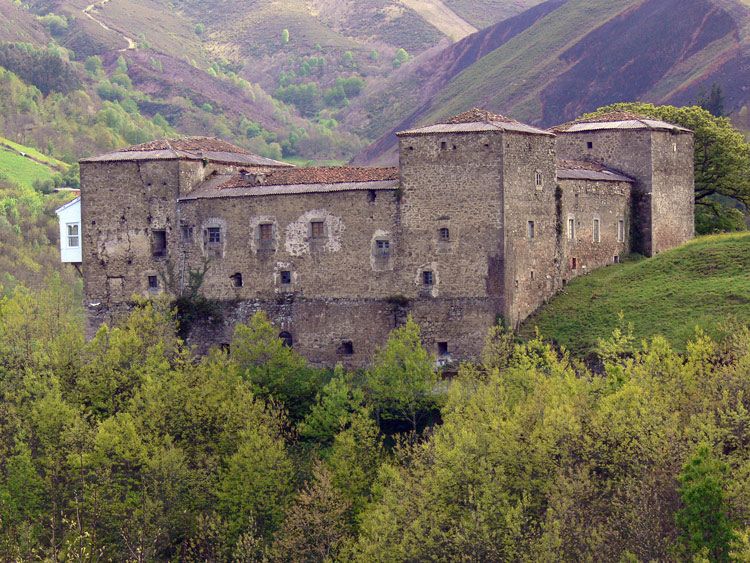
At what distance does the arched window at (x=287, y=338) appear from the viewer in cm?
6794

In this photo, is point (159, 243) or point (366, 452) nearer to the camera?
point (366, 452)

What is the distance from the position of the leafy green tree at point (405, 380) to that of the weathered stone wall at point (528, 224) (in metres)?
3.93

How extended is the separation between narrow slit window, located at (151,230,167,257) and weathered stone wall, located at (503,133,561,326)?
15518mm

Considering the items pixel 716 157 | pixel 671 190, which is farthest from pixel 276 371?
pixel 716 157

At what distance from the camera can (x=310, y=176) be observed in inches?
2709

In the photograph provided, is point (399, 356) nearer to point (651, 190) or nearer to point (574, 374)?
point (574, 374)

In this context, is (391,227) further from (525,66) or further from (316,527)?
(525,66)

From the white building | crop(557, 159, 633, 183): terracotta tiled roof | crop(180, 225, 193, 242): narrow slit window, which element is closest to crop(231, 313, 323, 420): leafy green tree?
crop(180, 225, 193, 242): narrow slit window

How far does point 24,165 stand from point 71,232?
90296 millimetres

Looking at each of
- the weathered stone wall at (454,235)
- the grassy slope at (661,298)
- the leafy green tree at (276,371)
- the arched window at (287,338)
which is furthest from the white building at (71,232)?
the grassy slope at (661,298)

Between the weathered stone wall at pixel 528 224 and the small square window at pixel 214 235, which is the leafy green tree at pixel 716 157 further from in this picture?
the small square window at pixel 214 235

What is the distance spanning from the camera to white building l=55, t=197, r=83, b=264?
72.7 metres

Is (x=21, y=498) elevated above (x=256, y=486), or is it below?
below

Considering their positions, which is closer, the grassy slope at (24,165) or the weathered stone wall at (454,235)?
the weathered stone wall at (454,235)
